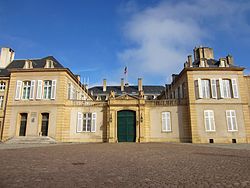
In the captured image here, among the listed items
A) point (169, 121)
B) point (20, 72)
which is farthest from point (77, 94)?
point (169, 121)

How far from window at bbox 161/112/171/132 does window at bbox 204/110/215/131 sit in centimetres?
362

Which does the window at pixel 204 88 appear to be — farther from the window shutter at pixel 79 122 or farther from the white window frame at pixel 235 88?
the window shutter at pixel 79 122

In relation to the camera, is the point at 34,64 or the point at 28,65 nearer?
the point at 28,65

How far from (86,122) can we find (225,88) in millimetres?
15066

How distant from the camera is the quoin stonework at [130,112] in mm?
20094

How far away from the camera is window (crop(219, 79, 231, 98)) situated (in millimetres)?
20828

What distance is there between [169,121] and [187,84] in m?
4.36

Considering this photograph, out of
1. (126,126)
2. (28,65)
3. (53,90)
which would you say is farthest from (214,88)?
(28,65)

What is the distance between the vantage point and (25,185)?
383 cm

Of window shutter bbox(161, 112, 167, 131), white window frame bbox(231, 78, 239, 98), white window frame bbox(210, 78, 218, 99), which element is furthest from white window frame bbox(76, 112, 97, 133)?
white window frame bbox(231, 78, 239, 98)

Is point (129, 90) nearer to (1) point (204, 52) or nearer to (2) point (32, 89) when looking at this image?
(1) point (204, 52)

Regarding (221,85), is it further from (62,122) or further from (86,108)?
(62,122)

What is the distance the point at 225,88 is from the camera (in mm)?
21109

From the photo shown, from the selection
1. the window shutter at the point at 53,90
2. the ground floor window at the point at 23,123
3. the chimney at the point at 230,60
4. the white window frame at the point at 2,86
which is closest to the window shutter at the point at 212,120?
the chimney at the point at 230,60
